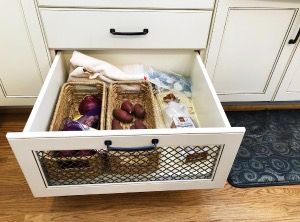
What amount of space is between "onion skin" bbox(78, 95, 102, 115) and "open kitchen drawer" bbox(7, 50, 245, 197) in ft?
0.33

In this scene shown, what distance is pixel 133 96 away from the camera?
1.12 metres

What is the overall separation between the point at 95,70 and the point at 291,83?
34.8 inches

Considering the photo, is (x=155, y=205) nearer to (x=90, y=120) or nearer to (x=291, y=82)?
(x=90, y=120)

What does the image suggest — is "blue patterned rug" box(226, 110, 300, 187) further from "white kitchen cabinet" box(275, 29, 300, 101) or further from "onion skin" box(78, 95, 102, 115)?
"onion skin" box(78, 95, 102, 115)

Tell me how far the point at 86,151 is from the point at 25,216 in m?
0.39

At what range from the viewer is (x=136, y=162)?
804 mm

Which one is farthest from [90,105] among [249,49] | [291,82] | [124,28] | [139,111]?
[291,82]

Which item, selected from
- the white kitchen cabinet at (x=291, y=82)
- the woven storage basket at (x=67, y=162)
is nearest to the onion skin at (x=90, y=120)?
the woven storage basket at (x=67, y=162)

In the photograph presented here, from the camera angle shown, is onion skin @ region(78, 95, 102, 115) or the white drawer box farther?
onion skin @ region(78, 95, 102, 115)

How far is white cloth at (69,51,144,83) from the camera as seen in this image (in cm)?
102

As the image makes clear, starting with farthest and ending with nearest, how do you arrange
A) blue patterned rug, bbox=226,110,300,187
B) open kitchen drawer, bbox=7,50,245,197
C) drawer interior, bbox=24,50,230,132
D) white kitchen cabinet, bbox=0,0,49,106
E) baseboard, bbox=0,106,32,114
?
baseboard, bbox=0,106,32,114 → blue patterned rug, bbox=226,110,300,187 → white kitchen cabinet, bbox=0,0,49,106 → drawer interior, bbox=24,50,230,132 → open kitchen drawer, bbox=7,50,245,197

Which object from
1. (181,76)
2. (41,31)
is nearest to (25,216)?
(41,31)

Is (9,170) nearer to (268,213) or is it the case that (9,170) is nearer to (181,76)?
(181,76)

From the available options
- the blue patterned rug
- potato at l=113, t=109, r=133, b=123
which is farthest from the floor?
potato at l=113, t=109, r=133, b=123
